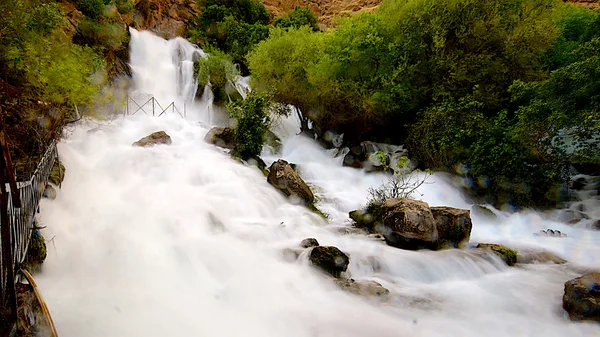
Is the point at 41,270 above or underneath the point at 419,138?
underneath

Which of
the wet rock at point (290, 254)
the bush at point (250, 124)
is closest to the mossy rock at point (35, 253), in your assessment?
the wet rock at point (290, 254)

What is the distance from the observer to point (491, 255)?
24.2ft

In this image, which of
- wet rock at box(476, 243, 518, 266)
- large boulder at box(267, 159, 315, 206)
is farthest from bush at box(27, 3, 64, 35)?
wet rock at box(476, 243, 518, 266)

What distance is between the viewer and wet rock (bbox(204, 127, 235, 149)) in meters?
14.1

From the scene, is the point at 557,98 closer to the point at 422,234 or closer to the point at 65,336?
the point at 422,234

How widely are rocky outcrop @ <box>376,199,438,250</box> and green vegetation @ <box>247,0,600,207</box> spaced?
5.44m

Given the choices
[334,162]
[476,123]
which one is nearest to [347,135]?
[334,162]

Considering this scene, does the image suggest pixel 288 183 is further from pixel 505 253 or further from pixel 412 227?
pixel 505 253

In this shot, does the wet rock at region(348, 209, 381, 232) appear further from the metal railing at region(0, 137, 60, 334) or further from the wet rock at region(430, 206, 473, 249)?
the metal railing at region(0, 137, 60, 334)

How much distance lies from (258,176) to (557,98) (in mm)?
9449

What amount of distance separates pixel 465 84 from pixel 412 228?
28.4 ft

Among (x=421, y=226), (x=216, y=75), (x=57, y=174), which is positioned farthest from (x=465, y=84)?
(x=216, y=75)

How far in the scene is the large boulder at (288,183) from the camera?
10500 millimetres

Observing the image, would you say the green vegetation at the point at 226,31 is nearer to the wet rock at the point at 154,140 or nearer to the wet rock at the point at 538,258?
the wet rock at the point at 154,140
